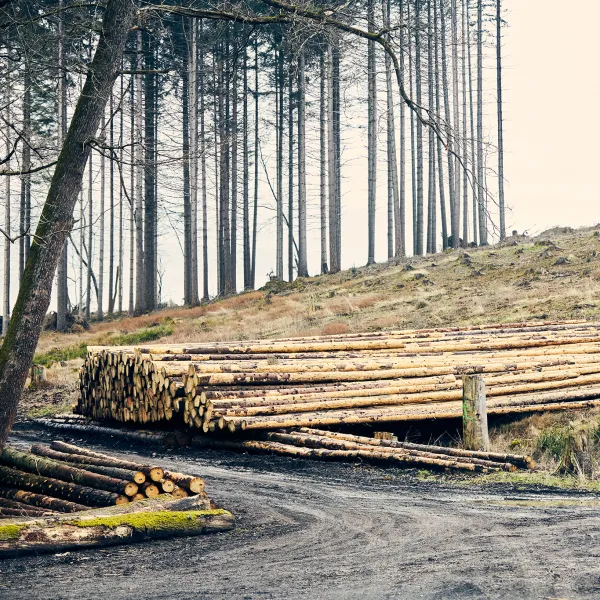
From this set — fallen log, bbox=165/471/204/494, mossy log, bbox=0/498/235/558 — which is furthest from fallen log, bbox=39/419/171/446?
mossy log, bbox=0/498/235/558

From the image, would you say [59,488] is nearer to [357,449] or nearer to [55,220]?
[55,220]

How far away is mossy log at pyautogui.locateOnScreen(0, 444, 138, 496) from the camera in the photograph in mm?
7543

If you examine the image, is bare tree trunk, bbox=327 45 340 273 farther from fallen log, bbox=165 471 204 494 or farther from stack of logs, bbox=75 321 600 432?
fallen log, bbox=165 471 204 494

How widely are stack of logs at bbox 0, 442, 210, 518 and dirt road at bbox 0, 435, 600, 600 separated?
0.72 meters

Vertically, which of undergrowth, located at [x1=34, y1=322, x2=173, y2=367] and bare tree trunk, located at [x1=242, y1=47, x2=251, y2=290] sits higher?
bare tree trunk, located at [x1=242, y1=47, x2=251, y2=290]

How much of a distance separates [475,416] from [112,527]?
6046 millimetres

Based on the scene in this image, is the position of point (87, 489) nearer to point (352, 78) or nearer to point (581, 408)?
point (352, 78)

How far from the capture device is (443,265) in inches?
1218

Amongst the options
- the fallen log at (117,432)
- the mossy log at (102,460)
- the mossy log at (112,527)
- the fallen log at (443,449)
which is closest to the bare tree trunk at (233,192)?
the fallen log at (117,432)

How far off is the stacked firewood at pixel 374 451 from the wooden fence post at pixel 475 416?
1.79 feet

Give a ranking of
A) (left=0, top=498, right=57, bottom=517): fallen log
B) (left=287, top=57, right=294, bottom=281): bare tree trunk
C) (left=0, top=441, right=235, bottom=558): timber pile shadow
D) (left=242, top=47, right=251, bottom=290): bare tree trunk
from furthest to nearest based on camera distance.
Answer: (left=287, top=57, right=294, bottom=281): bare tree trunk
(left=242, top=47, right=251, bottom=290): bare tree trunk
(left=0, top=498, right=57, bottom=517): fallen log
(left=0, top=441, right=235, bottom=558): timber pile shadow

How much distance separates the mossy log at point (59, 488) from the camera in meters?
7.49

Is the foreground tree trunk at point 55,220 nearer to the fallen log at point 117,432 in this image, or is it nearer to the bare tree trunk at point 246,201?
the fallen log at point 117,432

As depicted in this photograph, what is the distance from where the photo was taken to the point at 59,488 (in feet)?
26.1
